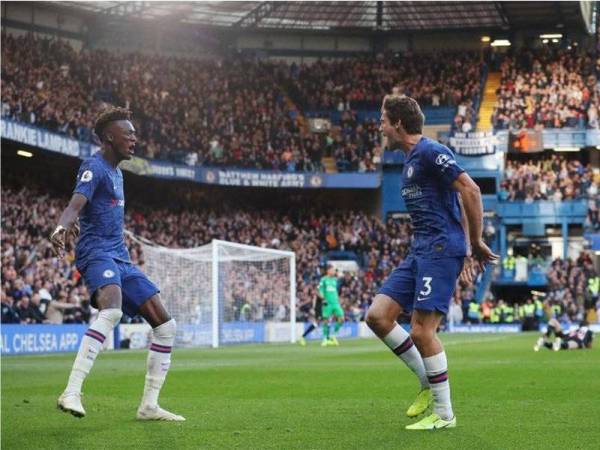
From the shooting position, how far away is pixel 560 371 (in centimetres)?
1523

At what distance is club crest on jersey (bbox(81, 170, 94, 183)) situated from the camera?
893cm

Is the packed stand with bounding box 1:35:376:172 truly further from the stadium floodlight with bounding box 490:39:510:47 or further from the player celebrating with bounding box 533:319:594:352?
the player celebrating with bounding box 533:319:594:352

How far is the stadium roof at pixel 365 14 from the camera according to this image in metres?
53.9

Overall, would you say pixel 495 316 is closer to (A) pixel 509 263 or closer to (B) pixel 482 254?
(A) pixel 509 263

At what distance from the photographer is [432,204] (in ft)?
27.4

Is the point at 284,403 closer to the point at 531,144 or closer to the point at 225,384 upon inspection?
the point at 225,384

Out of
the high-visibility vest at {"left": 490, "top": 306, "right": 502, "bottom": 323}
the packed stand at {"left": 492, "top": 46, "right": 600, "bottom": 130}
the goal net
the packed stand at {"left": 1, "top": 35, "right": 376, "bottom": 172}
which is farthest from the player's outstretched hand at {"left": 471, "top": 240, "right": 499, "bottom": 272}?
the packed stand at {"left": 492, "top": 46, "right": 600, "bottom": 130}

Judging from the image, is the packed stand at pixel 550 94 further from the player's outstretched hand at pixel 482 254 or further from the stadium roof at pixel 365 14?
the player's outstretched hand at pixel 482 254

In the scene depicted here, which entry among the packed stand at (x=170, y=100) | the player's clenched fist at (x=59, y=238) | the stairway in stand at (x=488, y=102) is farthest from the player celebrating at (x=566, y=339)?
the stairway in stand at (x=488, y=102)

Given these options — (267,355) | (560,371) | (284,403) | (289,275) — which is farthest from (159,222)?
(284,403)

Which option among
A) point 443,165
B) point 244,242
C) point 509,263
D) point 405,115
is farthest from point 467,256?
point 509,263

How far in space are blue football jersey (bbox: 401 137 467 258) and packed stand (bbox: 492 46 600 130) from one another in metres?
47.6

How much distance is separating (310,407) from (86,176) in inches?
123

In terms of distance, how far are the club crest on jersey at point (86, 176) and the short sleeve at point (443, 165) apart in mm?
2756
